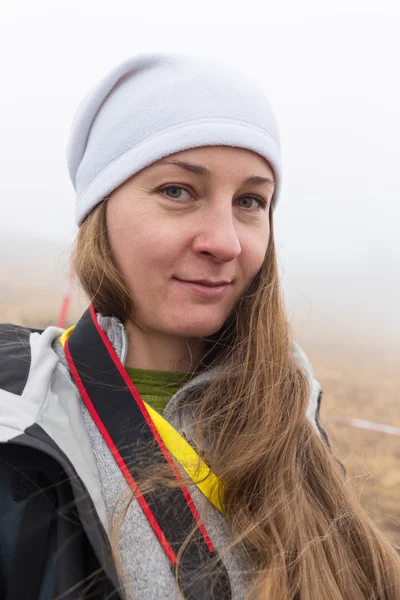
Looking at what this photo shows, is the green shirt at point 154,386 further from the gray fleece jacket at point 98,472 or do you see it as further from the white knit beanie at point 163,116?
the white knit beanie at point 163,116

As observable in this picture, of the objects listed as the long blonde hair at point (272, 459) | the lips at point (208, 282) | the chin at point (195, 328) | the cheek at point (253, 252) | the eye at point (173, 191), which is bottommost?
the long blonde hair at point (272, 459)

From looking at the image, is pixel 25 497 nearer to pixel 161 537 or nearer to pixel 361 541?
pixel 161 537

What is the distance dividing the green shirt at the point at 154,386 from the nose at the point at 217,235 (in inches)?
12.3

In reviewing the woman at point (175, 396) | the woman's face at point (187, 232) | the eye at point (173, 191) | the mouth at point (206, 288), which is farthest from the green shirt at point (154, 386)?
the eye at point (173, 191)

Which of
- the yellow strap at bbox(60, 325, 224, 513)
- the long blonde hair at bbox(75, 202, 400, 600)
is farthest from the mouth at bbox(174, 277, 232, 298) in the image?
the yellow strap at bbox(60, 325, 224, 513)

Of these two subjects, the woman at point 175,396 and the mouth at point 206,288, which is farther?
the mouth at point 206,288

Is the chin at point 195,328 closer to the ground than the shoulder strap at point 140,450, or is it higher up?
higher up

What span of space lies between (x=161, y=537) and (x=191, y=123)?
2.57 ft

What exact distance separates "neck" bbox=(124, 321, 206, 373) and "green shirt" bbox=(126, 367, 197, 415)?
0.02 meters

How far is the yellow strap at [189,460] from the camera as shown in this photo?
108 centimetres

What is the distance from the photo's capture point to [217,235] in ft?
3.64

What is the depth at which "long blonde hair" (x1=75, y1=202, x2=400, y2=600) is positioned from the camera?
1.04m

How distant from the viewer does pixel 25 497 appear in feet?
2.84

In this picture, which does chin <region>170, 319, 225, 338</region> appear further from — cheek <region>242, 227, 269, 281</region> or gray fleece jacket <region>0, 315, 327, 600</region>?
gray fleece jacket <region>0, 315, 327, 600</region>
